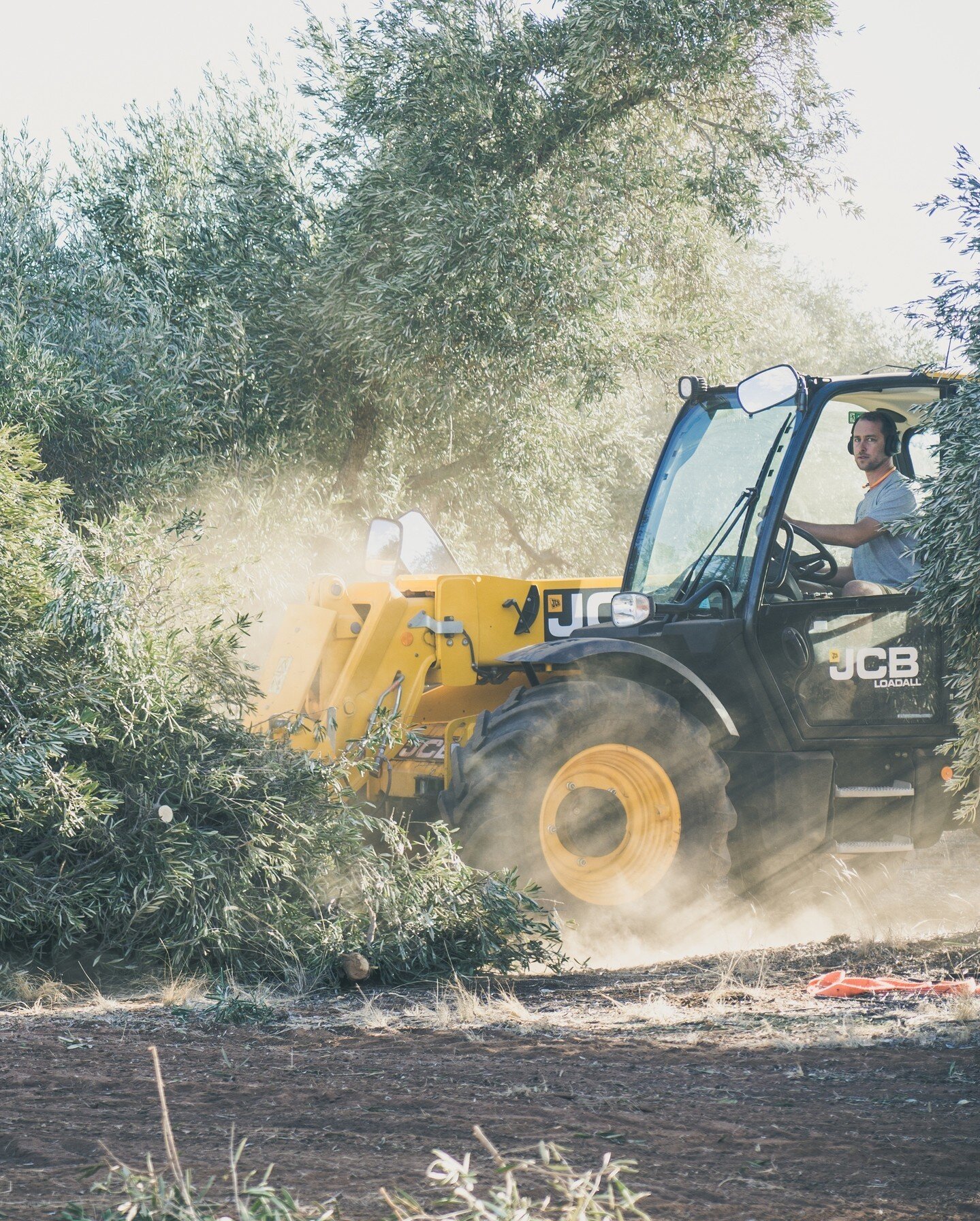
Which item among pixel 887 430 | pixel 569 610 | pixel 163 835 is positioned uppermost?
pixel 887 430

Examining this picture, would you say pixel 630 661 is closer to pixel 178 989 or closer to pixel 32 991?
pixel 178 989

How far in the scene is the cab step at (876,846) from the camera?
6332 mm

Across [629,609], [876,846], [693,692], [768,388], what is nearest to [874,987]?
[876,846]

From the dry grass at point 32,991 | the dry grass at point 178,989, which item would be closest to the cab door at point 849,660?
the dry grass at point 178,989

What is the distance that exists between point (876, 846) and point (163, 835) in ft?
11.8

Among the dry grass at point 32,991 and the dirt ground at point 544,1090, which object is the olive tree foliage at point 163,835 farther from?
the dirt ground at point 544,1090

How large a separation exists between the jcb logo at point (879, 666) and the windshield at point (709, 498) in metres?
0.65

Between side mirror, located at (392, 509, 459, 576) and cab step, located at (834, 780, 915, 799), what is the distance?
2732 millimetres

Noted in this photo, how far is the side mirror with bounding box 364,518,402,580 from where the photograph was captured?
7.64 meters

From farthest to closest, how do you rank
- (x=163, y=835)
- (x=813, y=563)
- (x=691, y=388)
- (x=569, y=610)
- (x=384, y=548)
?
(x=384, y=548) < (x=569, y=610) < (x=691, y=388) < (x=813, y=563) < (x=163, y=835)

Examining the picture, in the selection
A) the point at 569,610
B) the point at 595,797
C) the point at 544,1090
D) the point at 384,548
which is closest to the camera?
the point at 544,1090

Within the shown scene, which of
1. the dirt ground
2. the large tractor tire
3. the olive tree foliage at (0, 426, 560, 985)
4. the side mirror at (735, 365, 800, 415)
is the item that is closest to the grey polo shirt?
the side mirror at (735, 365, 800, 415)

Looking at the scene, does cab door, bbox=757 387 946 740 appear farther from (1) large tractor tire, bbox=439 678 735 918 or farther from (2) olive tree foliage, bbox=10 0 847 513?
(2) olive tree foliage, bbox=10 0 847 513

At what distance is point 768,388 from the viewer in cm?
616
